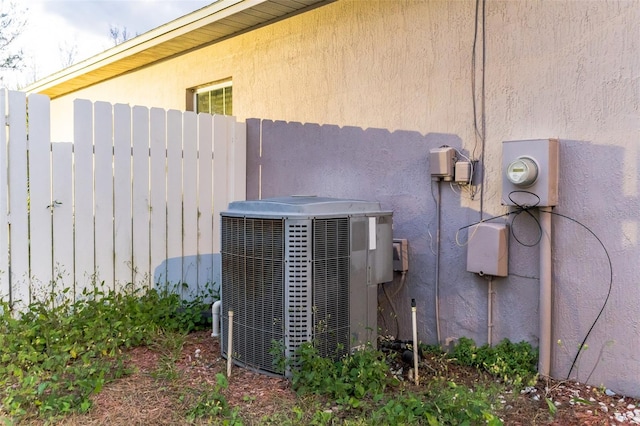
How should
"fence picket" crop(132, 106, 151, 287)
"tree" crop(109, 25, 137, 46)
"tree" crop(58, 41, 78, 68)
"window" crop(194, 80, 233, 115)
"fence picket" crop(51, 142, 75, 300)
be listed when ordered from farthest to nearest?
"tree" crop(109, 25, 137, 46)
"tree" crop(58, 41, 78, 68)
"window" crop(194, 80, 233, 115)
"fence picket" crop(132, 106, 151, 287)
"fence picket" crop(51, 142, 75, 300)

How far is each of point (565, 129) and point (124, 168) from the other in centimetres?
372

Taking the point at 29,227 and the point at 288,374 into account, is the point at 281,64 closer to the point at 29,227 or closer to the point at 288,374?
the point at 29,227

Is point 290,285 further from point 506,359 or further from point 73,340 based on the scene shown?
point 73,340

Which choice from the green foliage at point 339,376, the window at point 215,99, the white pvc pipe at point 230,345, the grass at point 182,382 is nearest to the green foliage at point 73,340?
the grass at point 182,382

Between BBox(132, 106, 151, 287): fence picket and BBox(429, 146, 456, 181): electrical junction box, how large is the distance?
8.95 ft

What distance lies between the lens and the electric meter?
9.75ft

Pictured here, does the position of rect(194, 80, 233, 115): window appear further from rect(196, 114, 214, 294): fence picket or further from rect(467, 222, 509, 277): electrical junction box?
rect(467, 222, 509, 277): electrical junction box

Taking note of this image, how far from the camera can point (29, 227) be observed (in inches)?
154

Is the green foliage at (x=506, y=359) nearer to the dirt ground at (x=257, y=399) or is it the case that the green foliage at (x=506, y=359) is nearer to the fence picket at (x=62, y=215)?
the dirt ground at (x=257, y=399)

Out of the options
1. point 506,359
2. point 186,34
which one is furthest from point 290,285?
point 186,34

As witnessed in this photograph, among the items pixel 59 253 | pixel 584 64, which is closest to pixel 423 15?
pixel 584 64

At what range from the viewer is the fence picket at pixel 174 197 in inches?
186

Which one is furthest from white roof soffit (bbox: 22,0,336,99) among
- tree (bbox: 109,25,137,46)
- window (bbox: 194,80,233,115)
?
tree (bbox: 109,25,137,46)

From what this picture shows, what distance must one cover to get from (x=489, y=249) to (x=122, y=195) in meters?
3.27
